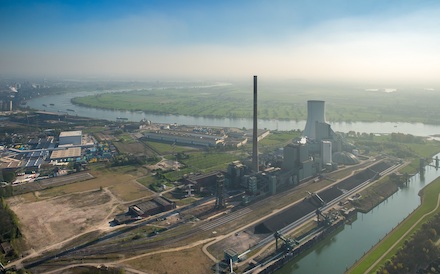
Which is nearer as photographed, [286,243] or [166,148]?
[286,243]

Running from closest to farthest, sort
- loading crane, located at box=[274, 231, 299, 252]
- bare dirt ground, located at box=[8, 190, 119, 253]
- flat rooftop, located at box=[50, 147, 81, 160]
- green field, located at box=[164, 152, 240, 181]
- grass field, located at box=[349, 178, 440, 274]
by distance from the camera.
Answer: grass field, located at box=[349, 178, 440, 274] → loading crane, located at box=[274, 231, 299, 252] → bare dirt ground, located at box=[8, 190, 119, 253] → green field, located at box=[164, 152, 240, 181] → flat rooftop, located at box=[50, 147, 81, 160]

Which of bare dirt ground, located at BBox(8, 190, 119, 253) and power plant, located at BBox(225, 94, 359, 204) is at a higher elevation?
power plant, located at BBox(225, 94, 359, 204)

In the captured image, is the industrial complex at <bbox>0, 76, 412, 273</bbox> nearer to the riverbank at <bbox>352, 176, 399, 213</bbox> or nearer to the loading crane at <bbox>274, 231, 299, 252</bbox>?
the loading crane at <bbox>274, 231, 299, 252</bbox>

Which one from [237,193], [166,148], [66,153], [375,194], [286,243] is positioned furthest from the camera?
[166,148]

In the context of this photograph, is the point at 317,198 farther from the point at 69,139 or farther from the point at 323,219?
the point at 69,139

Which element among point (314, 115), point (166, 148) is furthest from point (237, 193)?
point (166, 148)

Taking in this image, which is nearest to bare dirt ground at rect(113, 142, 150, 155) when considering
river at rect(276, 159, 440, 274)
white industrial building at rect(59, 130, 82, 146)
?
white industrial building at rect(59, 130, 82, 146)

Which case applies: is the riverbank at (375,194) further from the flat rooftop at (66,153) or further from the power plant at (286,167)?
the flat rooftop at (66,153)
